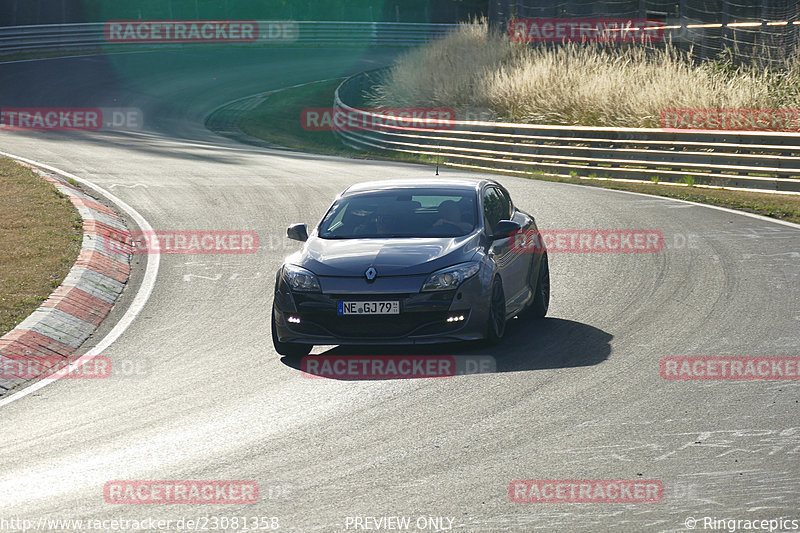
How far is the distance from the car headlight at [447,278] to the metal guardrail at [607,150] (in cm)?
1254

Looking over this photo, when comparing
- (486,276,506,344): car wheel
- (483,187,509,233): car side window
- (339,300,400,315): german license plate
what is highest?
(483,187,509,233): car side window

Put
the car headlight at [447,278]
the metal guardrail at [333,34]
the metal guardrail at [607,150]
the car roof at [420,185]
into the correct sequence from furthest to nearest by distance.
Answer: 1. the metal guardrail at [333,34]
2. the metal guardrail at [607,150]
3. the car roof at [420,185]
4. the car headlight at [447,278]

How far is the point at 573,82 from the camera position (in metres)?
29.7

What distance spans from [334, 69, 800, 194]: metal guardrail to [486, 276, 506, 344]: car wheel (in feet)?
39.5

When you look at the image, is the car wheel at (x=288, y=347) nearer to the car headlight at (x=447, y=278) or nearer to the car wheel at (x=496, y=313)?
the car headlight at (x=447, y=278)

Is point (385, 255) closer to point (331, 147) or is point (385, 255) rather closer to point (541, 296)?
point (541, 296)

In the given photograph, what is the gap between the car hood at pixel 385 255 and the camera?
30.5 feet

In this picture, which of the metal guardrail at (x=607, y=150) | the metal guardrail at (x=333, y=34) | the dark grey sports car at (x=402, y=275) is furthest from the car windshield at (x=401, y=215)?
the metal guardrail at (x=333, y=34)

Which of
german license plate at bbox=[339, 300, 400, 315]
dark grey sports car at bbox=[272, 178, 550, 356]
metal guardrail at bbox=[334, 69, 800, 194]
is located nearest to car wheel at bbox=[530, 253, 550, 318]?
dark grey sports car at bbox=[272, 178, 550, 356]

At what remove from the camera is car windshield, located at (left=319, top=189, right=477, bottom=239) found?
10.2 meters

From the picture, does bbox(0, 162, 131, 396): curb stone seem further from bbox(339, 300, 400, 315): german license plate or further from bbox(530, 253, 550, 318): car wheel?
bbox(530, 253, 550, 318): car wheel

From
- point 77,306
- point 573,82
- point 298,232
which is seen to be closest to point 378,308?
point 298,232

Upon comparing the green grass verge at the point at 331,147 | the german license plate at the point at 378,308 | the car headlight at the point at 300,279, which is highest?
the car headlight at the point at 300,279

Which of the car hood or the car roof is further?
the car roof
